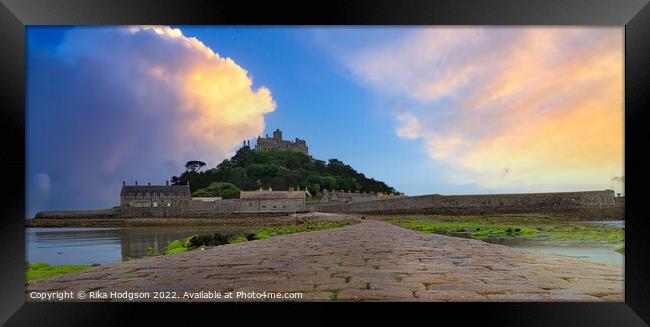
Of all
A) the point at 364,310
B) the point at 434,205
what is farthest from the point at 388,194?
the point at 364,310

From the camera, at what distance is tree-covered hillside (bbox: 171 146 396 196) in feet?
15.2

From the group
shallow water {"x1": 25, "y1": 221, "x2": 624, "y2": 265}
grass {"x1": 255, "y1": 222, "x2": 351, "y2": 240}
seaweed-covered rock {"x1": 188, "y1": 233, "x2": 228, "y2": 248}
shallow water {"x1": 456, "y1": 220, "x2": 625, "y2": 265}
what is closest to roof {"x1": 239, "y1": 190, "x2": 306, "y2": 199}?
grass {"x1": 255, "y1": 222, "x2": 351, "y2": 240}

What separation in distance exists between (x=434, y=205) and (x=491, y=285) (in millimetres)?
2326

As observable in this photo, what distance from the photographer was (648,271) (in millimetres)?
3051

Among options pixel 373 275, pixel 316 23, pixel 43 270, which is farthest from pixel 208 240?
pixel 316 23

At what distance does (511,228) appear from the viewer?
5.22m

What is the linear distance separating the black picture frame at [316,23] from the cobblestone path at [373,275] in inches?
6.8

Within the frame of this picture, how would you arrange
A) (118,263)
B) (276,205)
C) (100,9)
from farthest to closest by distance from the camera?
(276,205)
(118,263)
(100,9)

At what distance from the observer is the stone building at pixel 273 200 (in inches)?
207

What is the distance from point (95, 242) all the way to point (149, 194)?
0.80 meters

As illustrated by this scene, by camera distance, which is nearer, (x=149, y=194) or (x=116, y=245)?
(x=149, y=194)

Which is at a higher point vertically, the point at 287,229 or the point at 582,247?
the point at 582,247

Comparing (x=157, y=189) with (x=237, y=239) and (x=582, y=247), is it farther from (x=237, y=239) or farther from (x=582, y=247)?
(x=582, y=247)

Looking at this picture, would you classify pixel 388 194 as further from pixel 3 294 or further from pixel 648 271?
pixel 3 294
